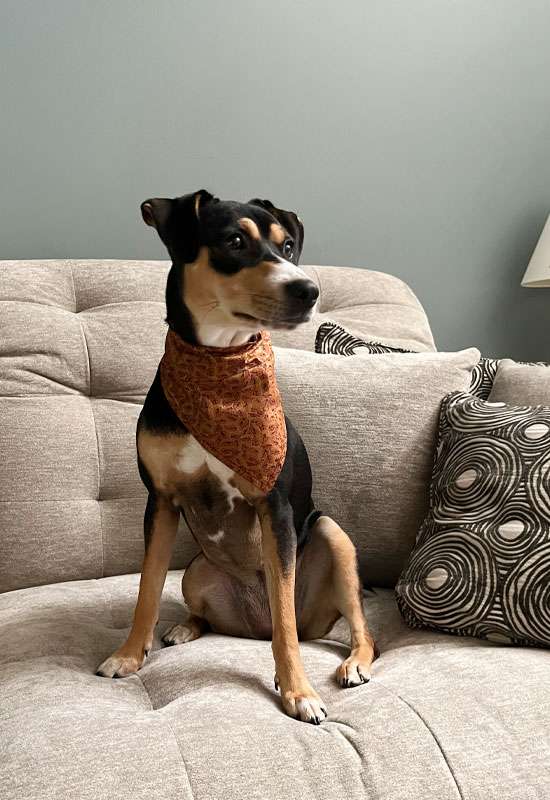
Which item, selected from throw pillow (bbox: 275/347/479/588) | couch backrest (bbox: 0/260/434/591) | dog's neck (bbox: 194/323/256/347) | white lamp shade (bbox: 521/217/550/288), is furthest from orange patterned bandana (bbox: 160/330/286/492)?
Answer: white lamp shade (bbox: 521/217/550/288)

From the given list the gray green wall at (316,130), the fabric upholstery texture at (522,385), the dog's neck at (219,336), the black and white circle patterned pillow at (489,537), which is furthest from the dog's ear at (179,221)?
the gray green wall at (316,130)

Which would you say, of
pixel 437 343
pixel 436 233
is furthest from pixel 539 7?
pixel 437 343

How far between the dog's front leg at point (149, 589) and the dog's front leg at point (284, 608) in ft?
0.56

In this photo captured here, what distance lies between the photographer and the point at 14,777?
85 centimetres

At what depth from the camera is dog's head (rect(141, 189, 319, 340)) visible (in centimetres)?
119

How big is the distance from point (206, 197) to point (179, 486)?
1.54 feet

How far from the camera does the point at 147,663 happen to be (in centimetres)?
129

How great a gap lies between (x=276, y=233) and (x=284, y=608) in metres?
0.58

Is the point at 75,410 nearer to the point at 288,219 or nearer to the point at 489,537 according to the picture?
the point at 288,219

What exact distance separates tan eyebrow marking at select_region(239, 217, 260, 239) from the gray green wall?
1131 millimetres

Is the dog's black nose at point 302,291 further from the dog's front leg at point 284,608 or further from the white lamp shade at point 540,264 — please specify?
the white lamp shade at point 540,264

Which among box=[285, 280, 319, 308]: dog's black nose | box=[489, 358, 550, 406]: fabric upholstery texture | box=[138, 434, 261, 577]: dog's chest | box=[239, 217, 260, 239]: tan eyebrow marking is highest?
box=[239, 217, 260, 239]: tan eyebrow marking

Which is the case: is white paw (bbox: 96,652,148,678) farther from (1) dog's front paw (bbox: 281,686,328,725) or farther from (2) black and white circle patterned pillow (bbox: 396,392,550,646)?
(2) black and white circle patterned pillow (bbox: 396,392,550,646)

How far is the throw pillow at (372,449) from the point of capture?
160 centimetres
